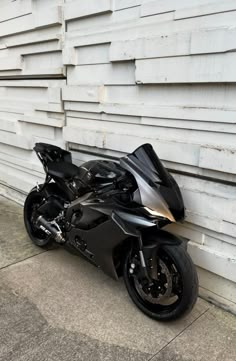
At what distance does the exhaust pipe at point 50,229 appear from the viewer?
2982 mm

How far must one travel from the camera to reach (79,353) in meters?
2.15

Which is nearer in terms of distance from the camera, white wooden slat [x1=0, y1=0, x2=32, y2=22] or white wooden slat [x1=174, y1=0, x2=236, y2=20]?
white wooden slat [x1=174, y1=0, x2=236, y2=20]

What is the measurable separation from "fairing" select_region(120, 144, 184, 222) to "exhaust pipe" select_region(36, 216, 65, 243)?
0.94 metres

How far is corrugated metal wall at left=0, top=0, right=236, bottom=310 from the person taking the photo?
2.36 m

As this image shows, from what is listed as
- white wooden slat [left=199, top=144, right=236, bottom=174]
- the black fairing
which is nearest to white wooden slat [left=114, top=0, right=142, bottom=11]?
the black fairing

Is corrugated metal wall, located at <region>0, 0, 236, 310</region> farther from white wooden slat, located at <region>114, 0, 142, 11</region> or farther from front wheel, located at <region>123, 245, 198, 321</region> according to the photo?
front wheel, located at <region>123, 245, 198, 321</region>

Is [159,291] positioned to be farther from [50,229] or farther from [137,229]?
[50,229]

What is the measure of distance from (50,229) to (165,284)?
1185 mm

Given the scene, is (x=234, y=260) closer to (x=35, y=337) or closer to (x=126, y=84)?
(x=35, y=337)

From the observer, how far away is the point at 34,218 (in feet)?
11.5

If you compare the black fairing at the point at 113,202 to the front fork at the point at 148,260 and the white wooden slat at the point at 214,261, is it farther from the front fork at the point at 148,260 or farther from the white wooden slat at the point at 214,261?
the white wooden slat at the point at 214,261

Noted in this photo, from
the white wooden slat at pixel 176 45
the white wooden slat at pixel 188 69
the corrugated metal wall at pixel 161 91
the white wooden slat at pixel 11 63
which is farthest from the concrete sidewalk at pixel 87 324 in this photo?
the white wooden slat at pixel 11 63

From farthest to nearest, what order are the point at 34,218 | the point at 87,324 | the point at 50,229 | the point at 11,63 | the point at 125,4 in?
the point at 11,63, the point at 34,218, the point at 50,229, the point at 125,4, the point at 87,324

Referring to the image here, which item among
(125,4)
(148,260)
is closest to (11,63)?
(125,4)
